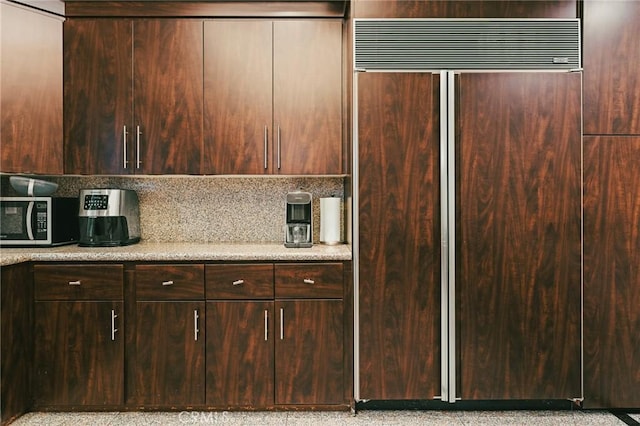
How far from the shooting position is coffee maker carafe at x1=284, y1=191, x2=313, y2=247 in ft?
9.12

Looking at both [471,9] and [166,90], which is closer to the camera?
[471,9]

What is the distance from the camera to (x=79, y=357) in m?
2.50

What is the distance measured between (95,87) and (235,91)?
0.84 metres

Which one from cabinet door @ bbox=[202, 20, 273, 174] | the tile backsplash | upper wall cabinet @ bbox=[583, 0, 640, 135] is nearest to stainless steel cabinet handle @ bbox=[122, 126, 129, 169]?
the tile backsplash

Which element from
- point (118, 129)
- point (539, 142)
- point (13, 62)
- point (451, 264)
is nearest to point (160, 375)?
point (118, 129)

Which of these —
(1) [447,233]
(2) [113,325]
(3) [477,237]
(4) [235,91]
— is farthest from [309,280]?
(4) [235,91]

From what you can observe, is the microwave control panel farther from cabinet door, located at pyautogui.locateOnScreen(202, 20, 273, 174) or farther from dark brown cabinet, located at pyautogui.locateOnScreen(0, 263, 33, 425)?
cabinet door, located at pyautogui.locateOnScreen(202, 20, 273, 174)

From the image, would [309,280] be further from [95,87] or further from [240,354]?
[95,87]

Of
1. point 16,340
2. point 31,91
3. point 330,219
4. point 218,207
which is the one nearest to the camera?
point 16,340

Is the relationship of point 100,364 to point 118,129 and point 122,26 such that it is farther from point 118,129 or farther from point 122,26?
point 122,26

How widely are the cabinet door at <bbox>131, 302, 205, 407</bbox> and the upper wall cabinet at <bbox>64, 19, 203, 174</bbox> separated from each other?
892 millimetres

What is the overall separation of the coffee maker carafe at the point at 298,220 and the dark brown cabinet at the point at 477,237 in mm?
437

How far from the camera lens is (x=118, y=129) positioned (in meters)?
2.76

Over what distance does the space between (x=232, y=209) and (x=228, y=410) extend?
4.20 feet
